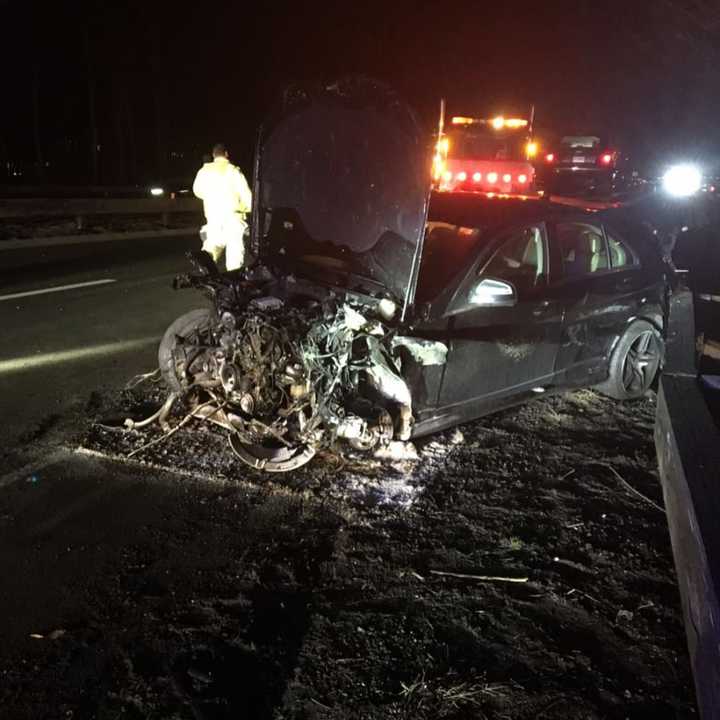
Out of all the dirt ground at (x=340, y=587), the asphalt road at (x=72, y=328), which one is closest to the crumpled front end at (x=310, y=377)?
the dirt ground at (x=340, y=587)

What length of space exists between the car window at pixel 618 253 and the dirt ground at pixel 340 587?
5.42 ft

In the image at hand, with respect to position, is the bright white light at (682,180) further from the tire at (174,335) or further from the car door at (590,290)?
the tire at (174,335)

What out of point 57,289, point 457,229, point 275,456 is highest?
point 457,229

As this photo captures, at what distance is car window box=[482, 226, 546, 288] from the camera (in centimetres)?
465

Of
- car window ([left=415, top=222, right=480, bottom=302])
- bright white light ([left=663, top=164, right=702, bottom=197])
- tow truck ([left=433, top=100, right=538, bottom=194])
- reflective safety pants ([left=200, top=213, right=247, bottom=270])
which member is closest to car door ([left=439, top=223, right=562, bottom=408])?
car window ([left=415, top=222, right=480, bottom=302])

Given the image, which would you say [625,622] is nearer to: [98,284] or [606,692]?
[606,692]

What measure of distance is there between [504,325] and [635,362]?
1.92 metres

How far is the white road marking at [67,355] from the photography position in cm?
630

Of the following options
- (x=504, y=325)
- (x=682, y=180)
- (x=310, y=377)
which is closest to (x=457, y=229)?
(x=504, y=325)

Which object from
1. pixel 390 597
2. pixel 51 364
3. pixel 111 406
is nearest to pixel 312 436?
pixel 390 597

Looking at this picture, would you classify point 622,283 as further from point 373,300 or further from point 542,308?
point 373,300

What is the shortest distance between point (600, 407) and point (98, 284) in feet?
24.7

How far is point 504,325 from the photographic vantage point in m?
4.65

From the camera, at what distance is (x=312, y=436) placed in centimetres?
431
